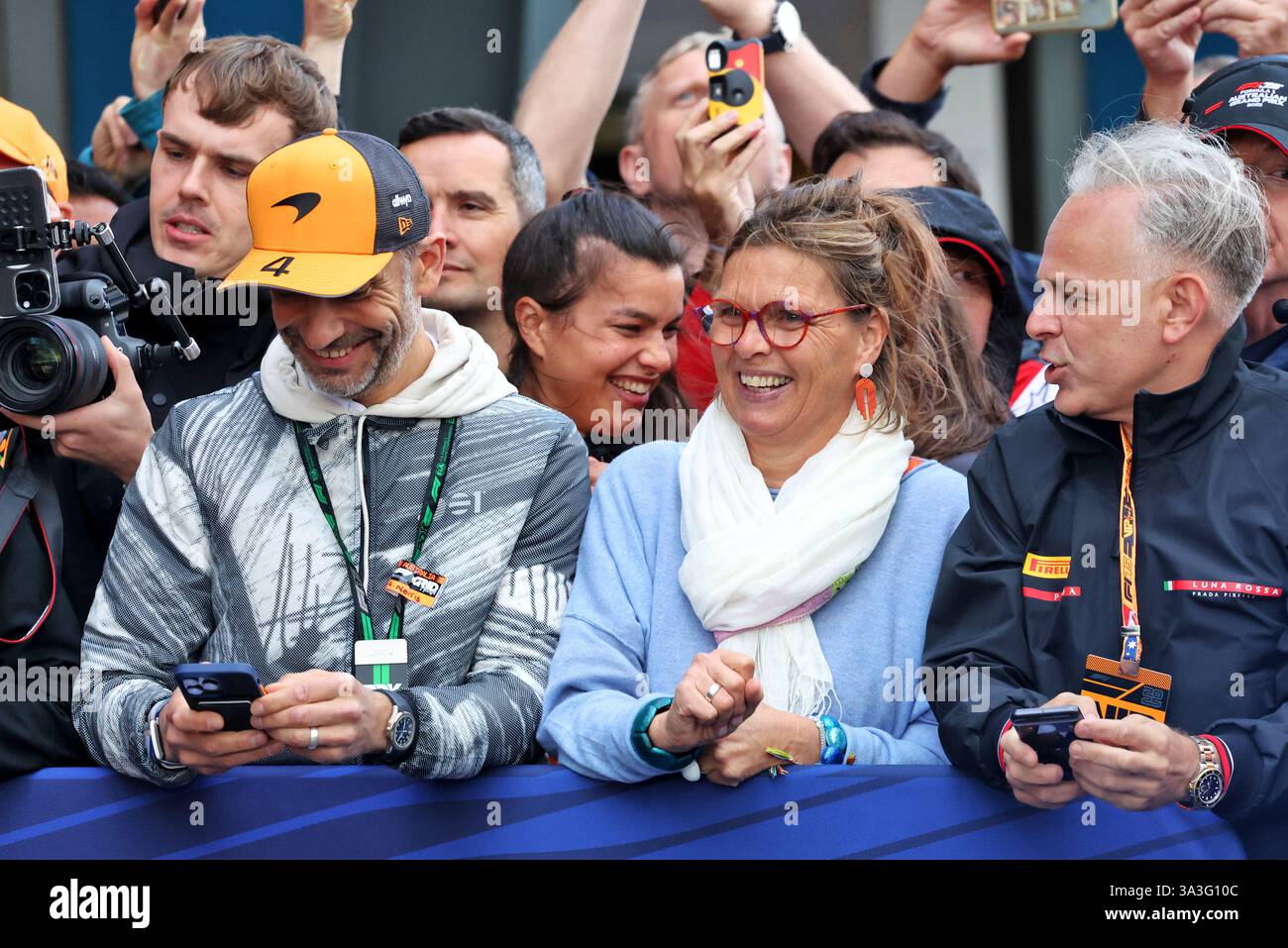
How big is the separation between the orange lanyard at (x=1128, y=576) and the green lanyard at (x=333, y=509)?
1.27m

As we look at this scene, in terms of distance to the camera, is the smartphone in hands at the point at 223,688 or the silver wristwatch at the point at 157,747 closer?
the smartphone in hands at the point at 223,688

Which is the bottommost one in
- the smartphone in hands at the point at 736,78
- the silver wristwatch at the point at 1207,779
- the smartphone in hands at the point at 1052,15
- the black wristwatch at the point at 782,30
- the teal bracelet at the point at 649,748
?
the silver wristwatch at the point at 1207,779

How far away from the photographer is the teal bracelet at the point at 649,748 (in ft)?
9.07

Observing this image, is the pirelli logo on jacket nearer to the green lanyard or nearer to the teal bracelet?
the teal bracelet

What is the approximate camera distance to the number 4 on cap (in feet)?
10.2

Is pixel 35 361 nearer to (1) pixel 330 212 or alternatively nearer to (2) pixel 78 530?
(2) pixel 78 530

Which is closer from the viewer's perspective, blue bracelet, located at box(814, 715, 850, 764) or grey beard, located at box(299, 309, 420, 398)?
blue bracelet, located at box(814, 715, 850, 764)

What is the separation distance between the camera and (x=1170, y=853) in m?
2.78

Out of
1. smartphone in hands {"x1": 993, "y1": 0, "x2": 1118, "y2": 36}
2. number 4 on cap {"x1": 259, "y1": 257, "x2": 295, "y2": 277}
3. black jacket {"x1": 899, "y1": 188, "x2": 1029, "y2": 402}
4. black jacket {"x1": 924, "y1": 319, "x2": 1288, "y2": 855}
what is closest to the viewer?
black jacket {"x1": 924, "y1": 319, "x2": 1288, "y2": 855}

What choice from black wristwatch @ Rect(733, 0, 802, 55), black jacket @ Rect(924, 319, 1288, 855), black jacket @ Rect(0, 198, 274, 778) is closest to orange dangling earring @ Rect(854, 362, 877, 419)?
black jacket @ Rect(924, 319, 1288, 855)

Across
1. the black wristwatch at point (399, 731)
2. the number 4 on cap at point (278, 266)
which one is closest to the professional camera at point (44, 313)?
the number 4 on cap at point (278, 266)

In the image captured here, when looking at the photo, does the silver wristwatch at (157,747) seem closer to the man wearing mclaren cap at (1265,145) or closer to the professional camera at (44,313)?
the professional camera at (44,313)

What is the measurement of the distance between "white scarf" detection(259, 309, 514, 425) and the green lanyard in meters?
0.04
